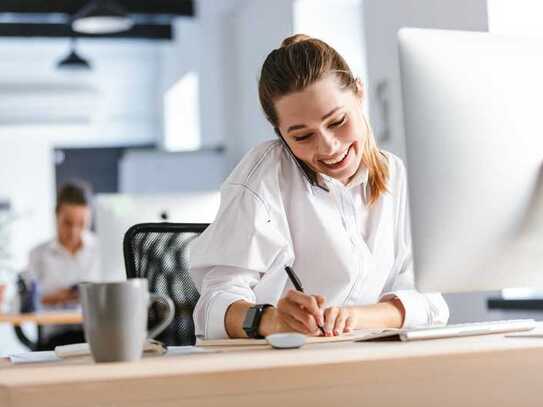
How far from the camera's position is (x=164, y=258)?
7.53ft

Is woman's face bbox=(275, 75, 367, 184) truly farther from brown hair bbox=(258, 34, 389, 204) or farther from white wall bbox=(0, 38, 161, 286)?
white wall bbox=(0, 38, 161, 286)

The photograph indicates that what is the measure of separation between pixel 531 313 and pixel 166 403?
3.24m

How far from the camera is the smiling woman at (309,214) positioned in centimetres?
184

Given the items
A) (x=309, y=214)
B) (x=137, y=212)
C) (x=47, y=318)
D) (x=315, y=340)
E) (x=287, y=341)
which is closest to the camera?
(x=287, y=341)

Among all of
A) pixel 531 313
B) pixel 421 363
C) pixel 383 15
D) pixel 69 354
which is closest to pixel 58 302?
pixel 383 15

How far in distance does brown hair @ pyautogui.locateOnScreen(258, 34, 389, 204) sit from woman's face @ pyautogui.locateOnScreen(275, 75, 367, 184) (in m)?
0.02

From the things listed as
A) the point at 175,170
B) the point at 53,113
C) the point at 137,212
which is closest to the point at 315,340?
the point at 137,212

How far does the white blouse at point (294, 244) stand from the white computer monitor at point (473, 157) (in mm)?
479

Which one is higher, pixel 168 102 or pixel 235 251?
pixel 168 102

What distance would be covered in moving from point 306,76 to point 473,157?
1.96 feet

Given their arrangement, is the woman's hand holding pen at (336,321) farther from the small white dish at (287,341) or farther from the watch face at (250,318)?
the small white dish at (287,341)

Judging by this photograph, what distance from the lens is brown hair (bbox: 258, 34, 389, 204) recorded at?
190 centimetres

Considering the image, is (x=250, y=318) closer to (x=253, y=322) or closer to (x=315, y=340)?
(x=253, y=322)

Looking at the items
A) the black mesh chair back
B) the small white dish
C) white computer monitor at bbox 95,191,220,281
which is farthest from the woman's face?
white computer monitor at bbox 95,191,220,281
